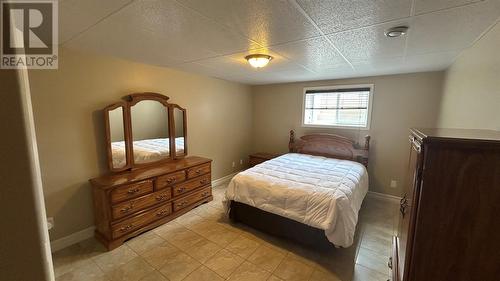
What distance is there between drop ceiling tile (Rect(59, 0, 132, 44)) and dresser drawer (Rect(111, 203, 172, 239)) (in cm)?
202

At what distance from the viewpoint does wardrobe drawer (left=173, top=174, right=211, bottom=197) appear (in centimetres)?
300

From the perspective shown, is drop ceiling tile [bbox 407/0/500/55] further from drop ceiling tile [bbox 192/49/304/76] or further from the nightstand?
the nightstand

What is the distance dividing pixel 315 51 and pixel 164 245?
283cm

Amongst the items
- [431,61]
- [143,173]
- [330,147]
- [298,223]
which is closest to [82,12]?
[143,173]

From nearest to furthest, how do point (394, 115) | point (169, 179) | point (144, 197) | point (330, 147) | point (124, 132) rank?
point (144, 197), point (124, 132), point (169, 179), point (394, 115), point (330, 147)

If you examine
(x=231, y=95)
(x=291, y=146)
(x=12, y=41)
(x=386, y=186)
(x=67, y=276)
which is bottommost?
(x=67, y=276)

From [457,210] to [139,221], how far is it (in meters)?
2.93

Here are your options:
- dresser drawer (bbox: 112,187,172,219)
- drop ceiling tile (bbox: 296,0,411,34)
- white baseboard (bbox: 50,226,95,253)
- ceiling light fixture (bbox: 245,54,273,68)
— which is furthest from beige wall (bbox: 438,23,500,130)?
white baseboard (bbox: 50,226,95,253)

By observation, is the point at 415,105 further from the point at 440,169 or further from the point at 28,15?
the point at 28,15

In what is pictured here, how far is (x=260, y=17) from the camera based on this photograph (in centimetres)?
148

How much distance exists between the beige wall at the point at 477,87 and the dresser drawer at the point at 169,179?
10.7ft

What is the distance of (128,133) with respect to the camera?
2.76m

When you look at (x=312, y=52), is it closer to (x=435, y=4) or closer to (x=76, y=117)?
(x=435, y=4)

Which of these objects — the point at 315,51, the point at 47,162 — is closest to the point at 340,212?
the point at 315,51
